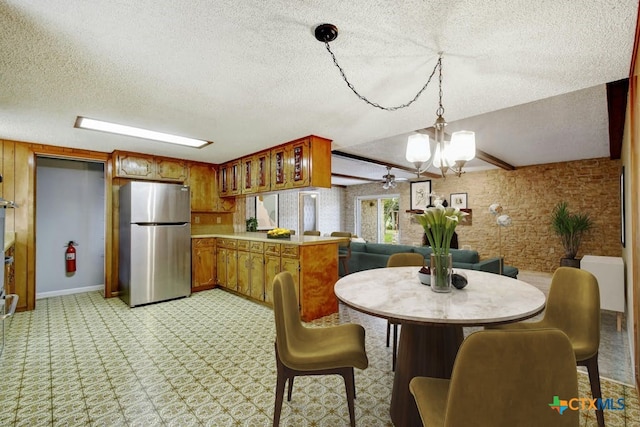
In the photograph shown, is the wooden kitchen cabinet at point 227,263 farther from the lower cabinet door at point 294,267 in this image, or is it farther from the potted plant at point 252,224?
the lower cabinet door at point 294,267

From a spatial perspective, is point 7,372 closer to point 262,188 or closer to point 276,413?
point 276,413

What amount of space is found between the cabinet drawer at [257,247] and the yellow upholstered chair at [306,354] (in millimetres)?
2268

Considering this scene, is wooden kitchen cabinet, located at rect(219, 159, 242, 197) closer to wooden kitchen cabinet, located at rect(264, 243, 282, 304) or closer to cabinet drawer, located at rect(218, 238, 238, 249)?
cabinet drawer, located at rect(218, 238, 238, 249)

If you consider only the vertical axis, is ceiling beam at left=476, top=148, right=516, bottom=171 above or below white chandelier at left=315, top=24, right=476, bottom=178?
above

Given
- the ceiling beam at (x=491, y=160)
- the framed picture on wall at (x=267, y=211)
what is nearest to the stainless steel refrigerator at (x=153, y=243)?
the framed picture on wall at (x=267, y=211)

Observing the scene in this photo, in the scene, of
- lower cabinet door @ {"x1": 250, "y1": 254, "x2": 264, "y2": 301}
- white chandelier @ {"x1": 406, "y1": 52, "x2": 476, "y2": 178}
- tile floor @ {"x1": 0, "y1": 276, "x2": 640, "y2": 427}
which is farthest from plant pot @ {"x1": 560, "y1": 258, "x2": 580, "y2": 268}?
lower cabinet door @ {"x1": 250, "y1": 254, "x2": 264, "y2": 301}

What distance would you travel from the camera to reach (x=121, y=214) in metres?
4.40

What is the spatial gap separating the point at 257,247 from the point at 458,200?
565 centimetres

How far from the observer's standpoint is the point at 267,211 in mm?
6492

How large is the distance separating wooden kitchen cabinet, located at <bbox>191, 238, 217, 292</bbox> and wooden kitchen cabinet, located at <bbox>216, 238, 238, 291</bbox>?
9 centimetres

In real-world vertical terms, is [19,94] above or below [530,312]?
above

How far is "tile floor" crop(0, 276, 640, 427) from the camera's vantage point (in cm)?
177

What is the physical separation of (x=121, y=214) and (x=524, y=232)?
7.80 meters

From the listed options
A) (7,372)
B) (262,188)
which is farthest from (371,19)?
(7,372)
